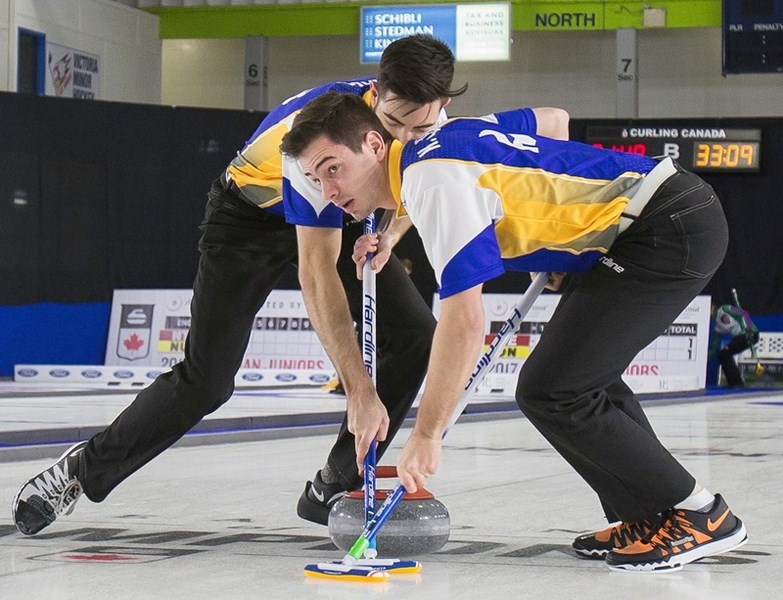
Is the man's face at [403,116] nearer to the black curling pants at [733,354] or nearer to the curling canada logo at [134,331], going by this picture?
the curling canada logo at [134,331]

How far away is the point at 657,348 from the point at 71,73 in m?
7.74

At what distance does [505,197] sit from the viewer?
273cm

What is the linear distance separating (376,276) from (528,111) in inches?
24.2

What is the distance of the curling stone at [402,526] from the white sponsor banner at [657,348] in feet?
29.3

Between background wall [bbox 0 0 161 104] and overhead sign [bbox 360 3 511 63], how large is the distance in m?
2.91

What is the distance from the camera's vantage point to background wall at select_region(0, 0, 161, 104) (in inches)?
576

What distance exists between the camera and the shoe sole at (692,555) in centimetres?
298

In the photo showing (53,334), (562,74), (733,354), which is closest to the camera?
(53,334)

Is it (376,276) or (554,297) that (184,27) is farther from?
(376,276)

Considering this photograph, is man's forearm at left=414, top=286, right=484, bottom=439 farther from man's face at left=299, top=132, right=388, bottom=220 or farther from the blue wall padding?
the blue wall padding

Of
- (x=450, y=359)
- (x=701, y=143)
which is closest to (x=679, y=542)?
(x=450, y=359)

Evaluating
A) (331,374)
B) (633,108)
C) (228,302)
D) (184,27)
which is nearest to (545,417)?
(228,302)

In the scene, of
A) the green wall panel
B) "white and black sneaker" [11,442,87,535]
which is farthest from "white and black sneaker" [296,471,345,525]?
the green wall panel

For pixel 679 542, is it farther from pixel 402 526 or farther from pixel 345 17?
pixel 345 17
